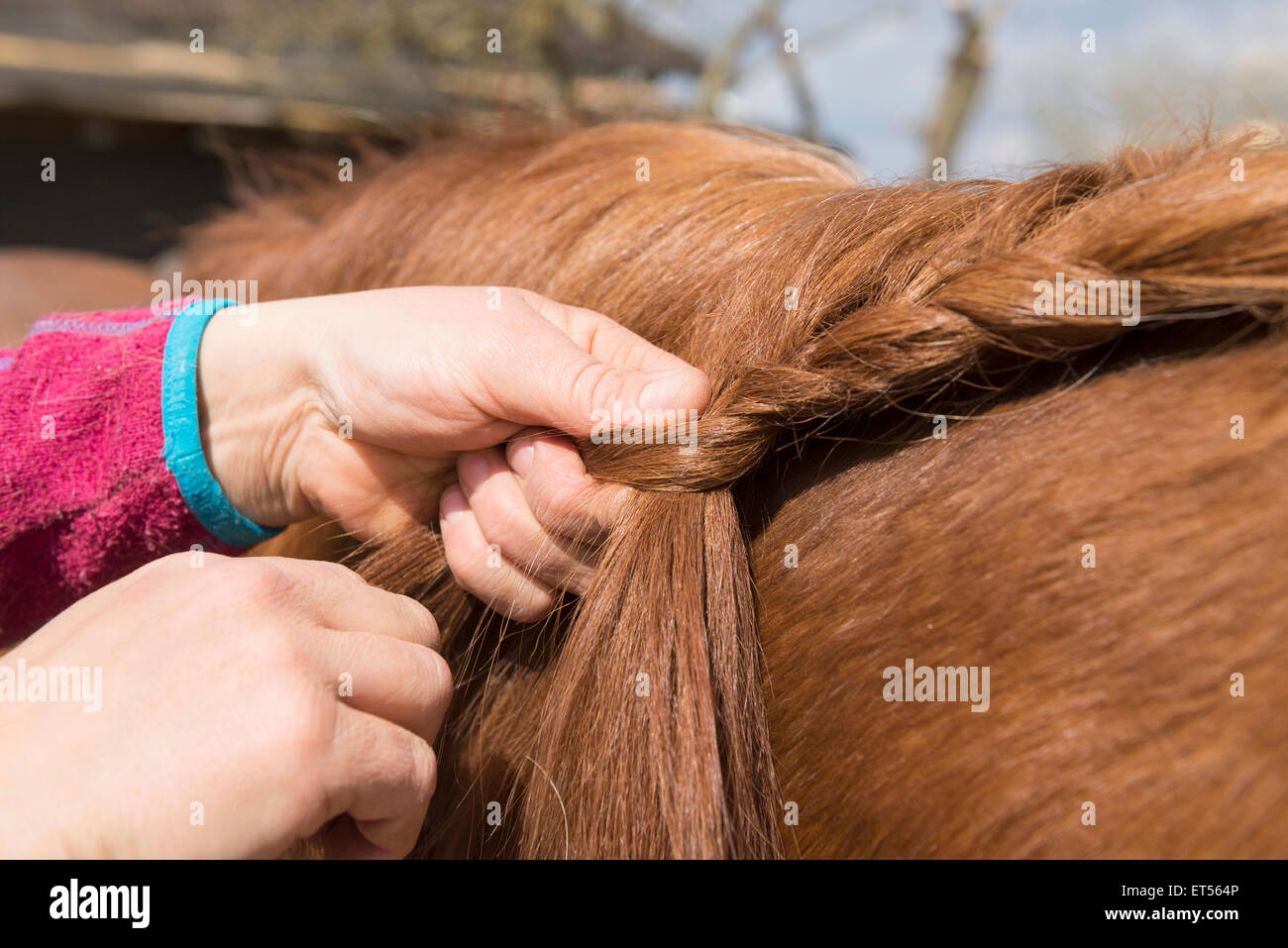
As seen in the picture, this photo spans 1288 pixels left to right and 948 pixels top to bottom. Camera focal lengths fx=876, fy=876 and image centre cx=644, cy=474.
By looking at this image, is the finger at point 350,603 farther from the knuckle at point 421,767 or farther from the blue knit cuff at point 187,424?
the blue knit cuff at point 187,424

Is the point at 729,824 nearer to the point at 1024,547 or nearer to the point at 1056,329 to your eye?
the point at 1024,547

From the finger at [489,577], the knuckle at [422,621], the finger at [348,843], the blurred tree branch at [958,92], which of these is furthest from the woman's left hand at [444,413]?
the blurred tree branch at [958,92]

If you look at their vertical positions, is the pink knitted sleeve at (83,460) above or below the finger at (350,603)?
above

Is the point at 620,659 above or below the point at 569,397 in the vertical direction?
below

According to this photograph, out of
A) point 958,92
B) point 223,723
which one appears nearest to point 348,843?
point 223,723

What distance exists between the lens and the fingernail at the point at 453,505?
1260 millimetres

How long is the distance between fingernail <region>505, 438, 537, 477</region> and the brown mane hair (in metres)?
0.10

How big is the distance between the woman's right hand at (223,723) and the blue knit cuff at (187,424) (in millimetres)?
307

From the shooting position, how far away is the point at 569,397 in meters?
1.10

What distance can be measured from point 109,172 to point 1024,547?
7.33 meters

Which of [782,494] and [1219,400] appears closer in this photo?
[1219,400]

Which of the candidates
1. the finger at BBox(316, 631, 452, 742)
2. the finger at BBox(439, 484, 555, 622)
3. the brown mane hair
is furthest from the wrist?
the finger at BBox(316, 631, 452, 742)
